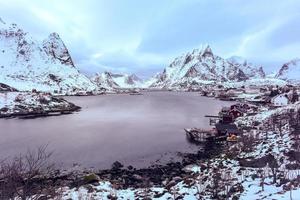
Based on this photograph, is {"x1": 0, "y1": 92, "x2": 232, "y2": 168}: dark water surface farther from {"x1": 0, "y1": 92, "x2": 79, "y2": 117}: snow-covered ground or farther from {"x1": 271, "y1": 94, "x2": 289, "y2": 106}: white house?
{"x1": 271, "y1": 94, "x2": 289, "y2": 106}: white house

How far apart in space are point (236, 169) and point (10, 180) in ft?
60.5

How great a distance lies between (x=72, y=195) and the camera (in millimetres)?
22766

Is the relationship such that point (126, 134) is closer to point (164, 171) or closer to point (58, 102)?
point (164, 171)

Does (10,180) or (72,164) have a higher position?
(10,180)

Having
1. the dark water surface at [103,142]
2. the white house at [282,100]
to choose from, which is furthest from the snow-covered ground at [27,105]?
the white house at [282,100]

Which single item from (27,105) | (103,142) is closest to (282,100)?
(103,142)

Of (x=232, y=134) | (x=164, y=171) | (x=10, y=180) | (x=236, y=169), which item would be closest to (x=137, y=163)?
(x=164, y=171)

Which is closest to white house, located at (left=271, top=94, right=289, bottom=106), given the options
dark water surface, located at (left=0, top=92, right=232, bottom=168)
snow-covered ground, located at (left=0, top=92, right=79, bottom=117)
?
dark water surface, located at (left=0, top=92, right=232, bottom=168)

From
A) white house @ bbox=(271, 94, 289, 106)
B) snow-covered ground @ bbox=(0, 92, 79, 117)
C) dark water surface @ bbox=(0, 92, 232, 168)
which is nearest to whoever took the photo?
dark water surface @ bbox=(0, 92, 232, 168)

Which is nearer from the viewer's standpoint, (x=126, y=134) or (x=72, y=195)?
(x=72, y=195)

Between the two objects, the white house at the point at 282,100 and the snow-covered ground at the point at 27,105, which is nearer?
the white house at the point at 282,100

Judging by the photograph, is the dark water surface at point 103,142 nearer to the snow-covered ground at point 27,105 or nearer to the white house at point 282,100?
the snow-covered ground at point 27,105

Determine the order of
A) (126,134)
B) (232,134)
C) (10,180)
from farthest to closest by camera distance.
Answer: (126,134) < (232,134) < (10,180)

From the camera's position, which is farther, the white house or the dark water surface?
the white house
